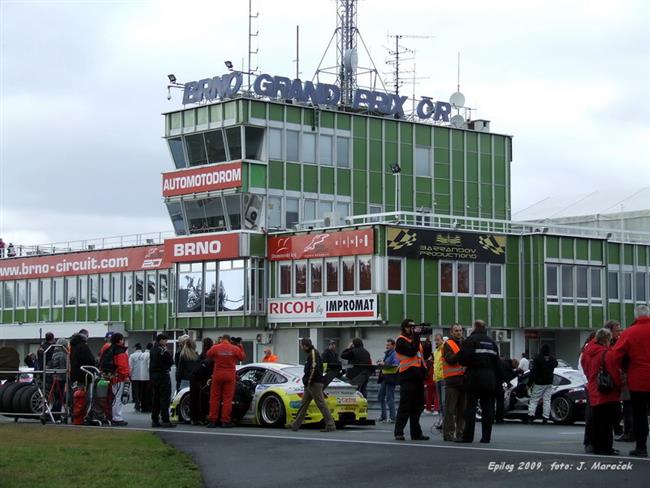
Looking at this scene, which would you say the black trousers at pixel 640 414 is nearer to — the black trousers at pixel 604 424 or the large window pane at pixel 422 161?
the black trousers at pixel 604 424

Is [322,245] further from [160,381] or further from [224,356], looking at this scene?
[224,356]

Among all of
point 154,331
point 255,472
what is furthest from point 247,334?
point 255,472

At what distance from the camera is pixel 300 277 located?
173 ft

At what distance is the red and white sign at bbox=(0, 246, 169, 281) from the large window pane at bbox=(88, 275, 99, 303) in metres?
0.34

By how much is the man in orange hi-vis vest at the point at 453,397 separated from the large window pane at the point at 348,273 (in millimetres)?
30546

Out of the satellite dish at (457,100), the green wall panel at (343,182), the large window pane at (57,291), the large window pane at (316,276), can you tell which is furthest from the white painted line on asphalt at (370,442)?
the large window pane at (57,291)

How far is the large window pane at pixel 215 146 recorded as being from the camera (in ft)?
182

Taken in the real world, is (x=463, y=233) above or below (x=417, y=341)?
above

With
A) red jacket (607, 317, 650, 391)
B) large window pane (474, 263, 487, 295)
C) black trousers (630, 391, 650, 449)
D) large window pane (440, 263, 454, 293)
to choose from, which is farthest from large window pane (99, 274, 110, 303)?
black trousers (630, 391, 650, 449)

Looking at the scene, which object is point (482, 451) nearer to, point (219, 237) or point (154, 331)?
point (219, 237)

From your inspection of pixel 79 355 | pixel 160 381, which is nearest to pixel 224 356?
pixel 160 381

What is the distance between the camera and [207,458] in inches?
674

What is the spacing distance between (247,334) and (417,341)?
34.9 meters

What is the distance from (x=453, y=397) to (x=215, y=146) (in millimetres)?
37047
